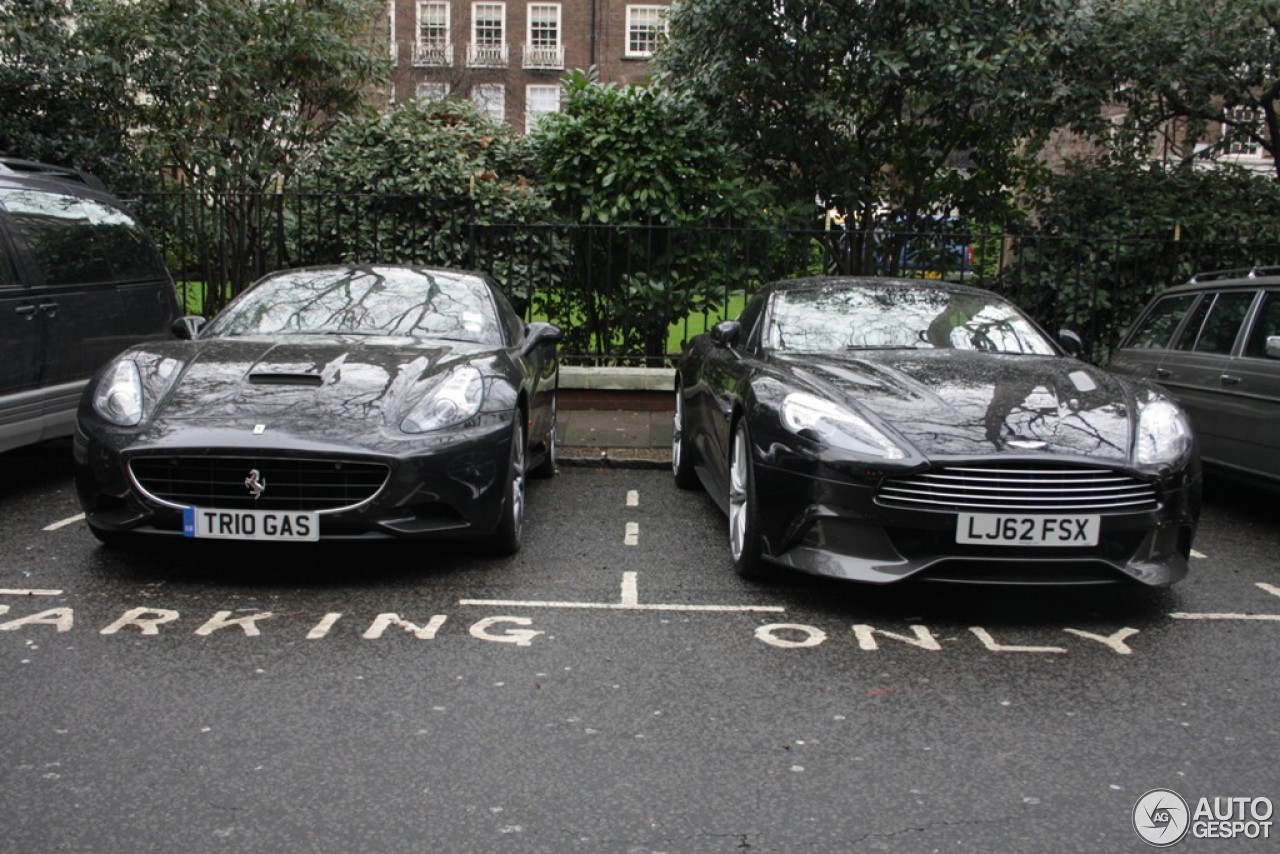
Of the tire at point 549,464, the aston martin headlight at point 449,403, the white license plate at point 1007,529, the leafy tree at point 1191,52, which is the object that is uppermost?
the leafy tree at point 1191,52

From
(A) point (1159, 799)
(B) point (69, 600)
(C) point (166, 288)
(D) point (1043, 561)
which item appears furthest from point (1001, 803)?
(C) point (166, 288)

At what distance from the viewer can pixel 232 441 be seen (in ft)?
15.5

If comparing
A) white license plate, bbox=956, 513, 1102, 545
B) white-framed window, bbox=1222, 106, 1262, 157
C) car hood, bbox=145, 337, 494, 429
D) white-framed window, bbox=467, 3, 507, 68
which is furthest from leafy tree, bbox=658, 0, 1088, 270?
white-framed window, bbox=467, 3, 507, 68

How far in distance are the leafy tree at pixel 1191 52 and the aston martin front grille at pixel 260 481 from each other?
8.82 metres

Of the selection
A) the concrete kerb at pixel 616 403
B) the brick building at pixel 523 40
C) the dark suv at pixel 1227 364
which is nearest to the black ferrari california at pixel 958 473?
the dark suv at pixel 1227 364

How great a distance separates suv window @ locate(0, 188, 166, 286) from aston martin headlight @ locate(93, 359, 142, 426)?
174cm

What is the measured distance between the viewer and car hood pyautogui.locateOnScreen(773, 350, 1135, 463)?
457 centimetres

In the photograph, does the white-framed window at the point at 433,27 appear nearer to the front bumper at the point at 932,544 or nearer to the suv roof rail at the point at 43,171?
the suv roof rail at the point at 43,171

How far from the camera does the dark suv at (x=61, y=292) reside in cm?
638

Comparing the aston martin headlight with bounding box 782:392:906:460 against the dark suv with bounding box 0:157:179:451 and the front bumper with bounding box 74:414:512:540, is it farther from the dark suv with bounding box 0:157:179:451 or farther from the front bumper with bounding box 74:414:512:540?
the dark suv with bounding box 0:157:179:451

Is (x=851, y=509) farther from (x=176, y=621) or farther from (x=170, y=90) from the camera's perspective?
(x=170, y=90)

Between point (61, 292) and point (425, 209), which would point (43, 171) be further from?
point (425, 209)

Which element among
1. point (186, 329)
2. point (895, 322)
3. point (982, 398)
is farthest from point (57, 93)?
point (982, 398)

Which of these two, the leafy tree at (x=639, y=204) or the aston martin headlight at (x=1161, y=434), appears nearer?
the aston martin headlight at (x=1161, y=434)
